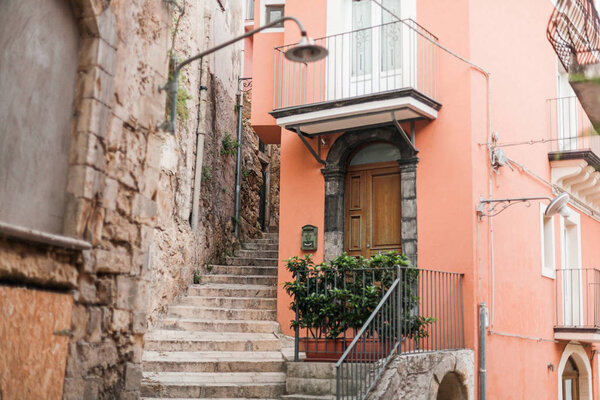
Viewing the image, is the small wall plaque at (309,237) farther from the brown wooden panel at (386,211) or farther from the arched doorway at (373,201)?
the brown wooden panel at (386,211)

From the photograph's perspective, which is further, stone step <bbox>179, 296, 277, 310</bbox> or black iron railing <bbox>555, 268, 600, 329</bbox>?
black iron railing <bbox>555, 268, 600, 329</bbox>

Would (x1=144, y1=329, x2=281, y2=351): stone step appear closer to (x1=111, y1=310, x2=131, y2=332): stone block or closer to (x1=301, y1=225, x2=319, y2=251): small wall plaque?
(x1=301, y1=225, x2=319, y2=251): small wall plaque

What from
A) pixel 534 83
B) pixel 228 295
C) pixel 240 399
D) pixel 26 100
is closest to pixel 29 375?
pixel 26 100

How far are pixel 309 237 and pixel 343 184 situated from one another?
100 cm

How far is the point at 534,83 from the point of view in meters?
12.4

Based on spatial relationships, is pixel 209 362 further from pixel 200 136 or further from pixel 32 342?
pixel 200 136

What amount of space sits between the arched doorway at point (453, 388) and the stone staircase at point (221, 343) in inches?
89.7

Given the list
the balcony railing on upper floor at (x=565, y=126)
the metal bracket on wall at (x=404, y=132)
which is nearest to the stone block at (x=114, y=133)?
the metal bracket on wall at (x=404, y=132)

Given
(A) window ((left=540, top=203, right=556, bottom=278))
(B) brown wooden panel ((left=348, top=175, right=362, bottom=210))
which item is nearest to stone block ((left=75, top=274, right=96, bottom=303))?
(B) brown wooden panel ((left=348, top=175, right=362, bottom=210))

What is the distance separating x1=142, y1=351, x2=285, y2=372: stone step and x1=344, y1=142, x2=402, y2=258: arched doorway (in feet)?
8.40

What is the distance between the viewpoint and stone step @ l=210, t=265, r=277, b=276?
12.4 metres

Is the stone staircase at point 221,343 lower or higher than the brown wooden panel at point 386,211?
lower

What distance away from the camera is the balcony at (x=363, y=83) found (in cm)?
1009

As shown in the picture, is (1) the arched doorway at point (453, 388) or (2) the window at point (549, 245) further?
(2) the window at point (549, 245)
